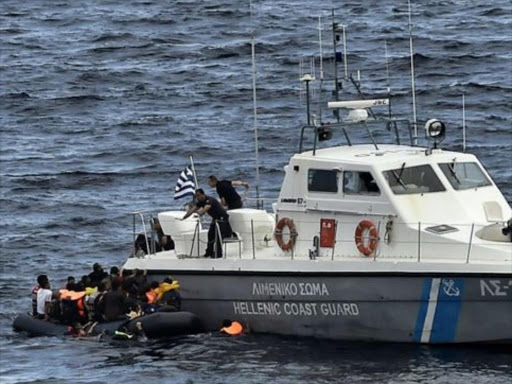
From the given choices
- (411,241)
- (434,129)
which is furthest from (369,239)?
(434,129)

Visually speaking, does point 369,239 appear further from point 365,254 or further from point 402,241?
point 402,241

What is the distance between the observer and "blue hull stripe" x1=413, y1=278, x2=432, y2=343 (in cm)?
2827

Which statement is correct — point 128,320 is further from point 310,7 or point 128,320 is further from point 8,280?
point 310,7

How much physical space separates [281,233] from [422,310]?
119 inches

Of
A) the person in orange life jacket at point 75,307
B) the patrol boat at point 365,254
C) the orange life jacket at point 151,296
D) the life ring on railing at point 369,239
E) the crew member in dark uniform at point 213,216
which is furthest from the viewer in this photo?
the person in orange life jacket at point 75,307

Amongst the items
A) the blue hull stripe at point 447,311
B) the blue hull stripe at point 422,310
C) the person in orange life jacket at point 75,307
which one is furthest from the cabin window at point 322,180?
the person in orange life jacket at point 75,307

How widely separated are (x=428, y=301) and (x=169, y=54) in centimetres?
3618

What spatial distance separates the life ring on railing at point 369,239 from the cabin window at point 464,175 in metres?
1.71

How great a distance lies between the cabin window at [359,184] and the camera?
29.4 m

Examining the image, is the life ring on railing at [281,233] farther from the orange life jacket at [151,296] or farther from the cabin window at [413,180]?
the orange life jacket at [151,296]

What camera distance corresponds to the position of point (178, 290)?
31.0m

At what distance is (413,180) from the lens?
2964cm

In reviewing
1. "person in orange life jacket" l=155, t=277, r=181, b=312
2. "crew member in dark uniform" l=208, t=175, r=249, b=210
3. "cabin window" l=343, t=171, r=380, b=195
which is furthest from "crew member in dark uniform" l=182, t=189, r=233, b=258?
"cabin window" l=343, t=171, r=380, b=195

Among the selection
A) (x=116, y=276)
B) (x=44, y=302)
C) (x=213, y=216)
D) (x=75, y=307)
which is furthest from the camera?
(x=44, y=302)
